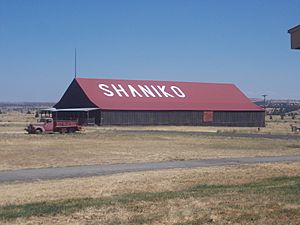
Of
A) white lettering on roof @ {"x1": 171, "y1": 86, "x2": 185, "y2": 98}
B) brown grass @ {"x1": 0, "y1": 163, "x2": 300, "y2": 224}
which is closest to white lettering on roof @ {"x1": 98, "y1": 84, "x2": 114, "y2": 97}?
white lettering on roof @ {"x1": 171, "y1": 86, "x2": 185, "y2": 98}

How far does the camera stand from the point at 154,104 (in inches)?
3477

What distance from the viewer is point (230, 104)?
9519 centimetres

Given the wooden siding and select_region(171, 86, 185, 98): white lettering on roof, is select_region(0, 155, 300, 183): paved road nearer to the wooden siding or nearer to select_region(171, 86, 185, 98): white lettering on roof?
the wooden siding

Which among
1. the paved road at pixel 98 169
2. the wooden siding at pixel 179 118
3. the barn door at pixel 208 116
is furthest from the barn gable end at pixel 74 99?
the paved road at pixel 98 169

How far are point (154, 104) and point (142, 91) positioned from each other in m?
4.78

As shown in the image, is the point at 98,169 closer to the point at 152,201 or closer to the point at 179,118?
the point at 152,201

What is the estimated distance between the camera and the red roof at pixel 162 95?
8662 cm

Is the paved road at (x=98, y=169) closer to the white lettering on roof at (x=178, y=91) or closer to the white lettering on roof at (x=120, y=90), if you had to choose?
the white lettering on roof at (x=120, y=90)

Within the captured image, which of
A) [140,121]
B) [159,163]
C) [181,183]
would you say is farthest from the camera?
[140,121]

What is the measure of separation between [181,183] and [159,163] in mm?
8626

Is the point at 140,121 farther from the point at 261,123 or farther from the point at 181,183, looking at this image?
the point at 181,183

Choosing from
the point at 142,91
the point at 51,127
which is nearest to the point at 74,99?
the point at 142,91

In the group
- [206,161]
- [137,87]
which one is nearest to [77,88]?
[137,87]

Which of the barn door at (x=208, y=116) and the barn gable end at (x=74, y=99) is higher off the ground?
the barn gable end at (x=74, y=99)
